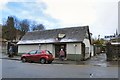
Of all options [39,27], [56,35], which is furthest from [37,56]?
[39,27]

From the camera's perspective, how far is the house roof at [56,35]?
34.2 meters

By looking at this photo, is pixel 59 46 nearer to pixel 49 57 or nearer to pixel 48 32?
pixel 48 32

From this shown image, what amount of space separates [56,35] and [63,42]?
346 centimetres

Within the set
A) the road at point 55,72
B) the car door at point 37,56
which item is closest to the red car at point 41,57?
the car door at point 37,56

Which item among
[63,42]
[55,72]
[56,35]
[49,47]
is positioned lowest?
[55,72]

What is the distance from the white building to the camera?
109ft

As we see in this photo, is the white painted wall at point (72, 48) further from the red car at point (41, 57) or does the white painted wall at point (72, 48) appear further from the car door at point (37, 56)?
the car door at point (37, 56)

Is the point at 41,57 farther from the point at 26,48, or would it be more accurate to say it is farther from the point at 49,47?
the point at 26,48

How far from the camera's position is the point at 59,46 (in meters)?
35.1

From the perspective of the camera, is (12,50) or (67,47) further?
(12,50)

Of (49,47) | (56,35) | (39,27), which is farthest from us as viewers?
(39,27)

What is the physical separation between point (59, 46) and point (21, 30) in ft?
151

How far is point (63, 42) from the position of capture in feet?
112

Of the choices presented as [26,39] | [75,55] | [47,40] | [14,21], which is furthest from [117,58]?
[14,21]
